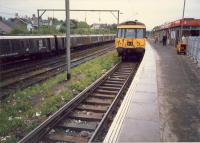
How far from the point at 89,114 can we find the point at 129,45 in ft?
45.5

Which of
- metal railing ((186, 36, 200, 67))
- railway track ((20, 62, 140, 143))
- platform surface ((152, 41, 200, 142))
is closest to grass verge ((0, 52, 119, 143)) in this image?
railway track ((20, 62, 140, 143))

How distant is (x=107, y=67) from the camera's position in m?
18.7

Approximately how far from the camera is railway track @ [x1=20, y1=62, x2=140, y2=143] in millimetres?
6438

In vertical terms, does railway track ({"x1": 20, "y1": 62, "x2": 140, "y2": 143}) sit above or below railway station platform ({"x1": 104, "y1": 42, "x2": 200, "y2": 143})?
below

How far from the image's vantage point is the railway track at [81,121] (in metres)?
6.44

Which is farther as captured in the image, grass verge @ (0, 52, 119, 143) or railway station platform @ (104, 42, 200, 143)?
grass verge @ (0, 52, 119, 143)

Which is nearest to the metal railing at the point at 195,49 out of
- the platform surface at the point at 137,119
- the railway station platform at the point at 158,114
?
the railway station platform at the point at 158,114

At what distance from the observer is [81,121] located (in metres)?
7.81

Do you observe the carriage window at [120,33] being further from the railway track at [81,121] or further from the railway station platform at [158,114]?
the railway track at [81,121]

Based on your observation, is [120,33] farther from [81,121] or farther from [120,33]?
[81,121]

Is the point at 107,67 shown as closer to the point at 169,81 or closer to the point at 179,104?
the point at 169,81

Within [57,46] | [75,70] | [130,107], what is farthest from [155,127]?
[57,46]

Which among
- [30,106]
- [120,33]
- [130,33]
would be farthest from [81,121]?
[120,33]

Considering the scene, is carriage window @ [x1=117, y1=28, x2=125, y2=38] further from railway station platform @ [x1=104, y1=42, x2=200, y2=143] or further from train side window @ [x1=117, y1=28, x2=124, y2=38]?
railway station platform @ [x1=104, y1=42, x2=200, y2=143]
